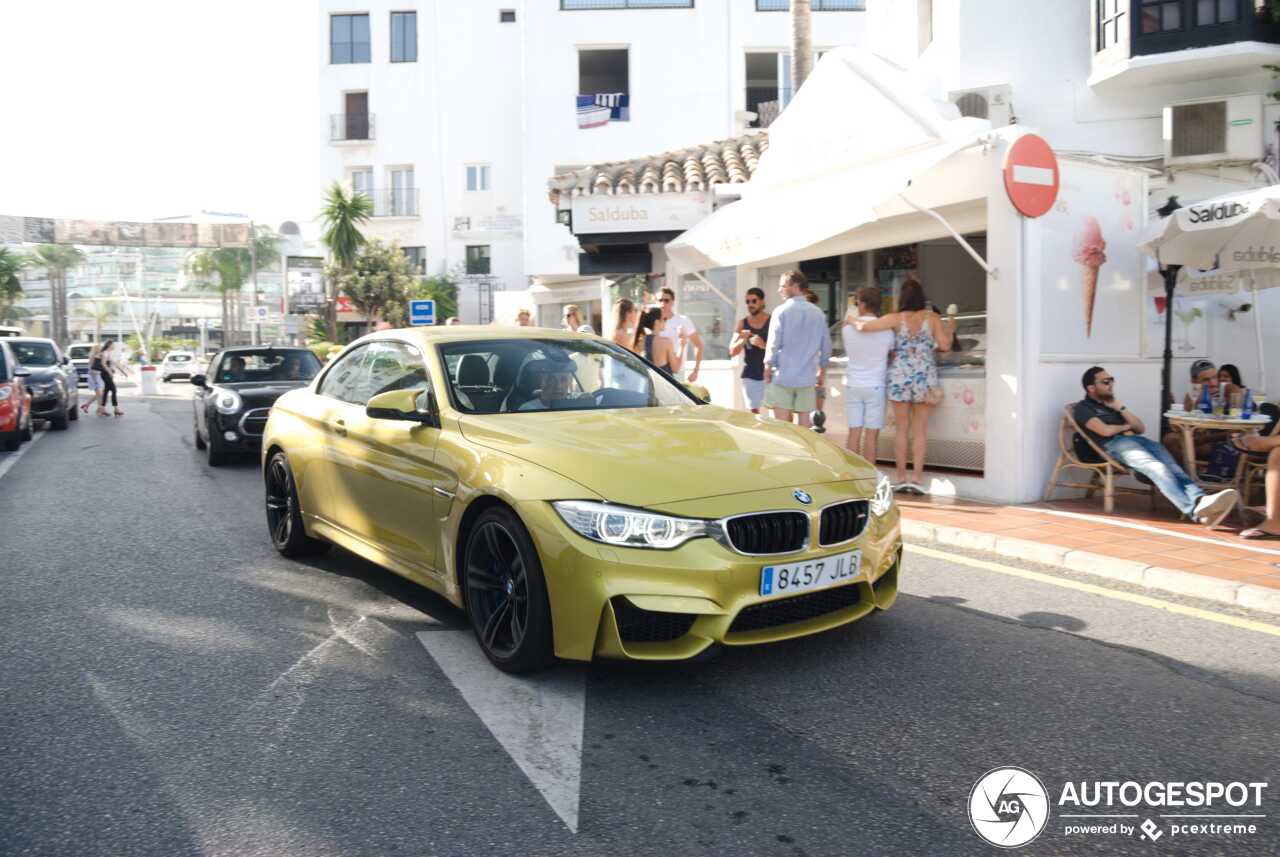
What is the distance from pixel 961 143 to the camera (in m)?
8.34

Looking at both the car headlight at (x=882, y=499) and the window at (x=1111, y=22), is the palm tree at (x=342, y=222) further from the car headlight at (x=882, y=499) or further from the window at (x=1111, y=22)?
Result: the car headlight at (x=882, y=499)

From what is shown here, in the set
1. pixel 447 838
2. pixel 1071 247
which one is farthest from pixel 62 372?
pixel 447 838

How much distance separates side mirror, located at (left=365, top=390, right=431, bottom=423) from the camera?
4789 millimetres

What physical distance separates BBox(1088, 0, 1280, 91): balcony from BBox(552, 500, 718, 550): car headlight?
11812 mm

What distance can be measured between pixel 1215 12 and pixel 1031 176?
260 inches

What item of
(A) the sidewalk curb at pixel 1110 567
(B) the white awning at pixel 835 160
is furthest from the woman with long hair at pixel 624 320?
(A) the sidewalk curb at pixel 1110 567

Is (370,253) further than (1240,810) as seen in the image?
Yes

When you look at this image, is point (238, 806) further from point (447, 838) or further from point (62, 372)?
point (62, 372)

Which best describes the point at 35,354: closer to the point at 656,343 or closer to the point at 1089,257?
the point at 656,343

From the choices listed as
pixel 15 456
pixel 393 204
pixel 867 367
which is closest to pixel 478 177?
pixel 393 204

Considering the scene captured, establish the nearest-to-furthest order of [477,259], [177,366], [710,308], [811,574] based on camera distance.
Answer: [811,574]
[710,308]
[477,259]
[177,366]

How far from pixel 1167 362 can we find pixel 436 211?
38.8 metres

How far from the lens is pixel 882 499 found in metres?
4.40

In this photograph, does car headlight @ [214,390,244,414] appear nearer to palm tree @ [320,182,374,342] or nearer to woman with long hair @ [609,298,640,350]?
woman with long hair @ [609,298,640,350]
